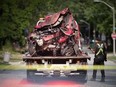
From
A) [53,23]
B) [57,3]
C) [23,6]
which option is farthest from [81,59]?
[57,3]

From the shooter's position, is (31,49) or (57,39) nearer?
(31,49)

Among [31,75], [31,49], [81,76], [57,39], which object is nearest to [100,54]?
[81,76]

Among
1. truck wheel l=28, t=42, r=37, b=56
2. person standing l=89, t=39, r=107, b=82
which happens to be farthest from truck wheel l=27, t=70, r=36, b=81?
person standing l=89, t=39, r=107, b=82

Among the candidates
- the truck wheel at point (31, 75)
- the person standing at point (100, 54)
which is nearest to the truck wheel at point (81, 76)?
the person standing at point (100, 54)

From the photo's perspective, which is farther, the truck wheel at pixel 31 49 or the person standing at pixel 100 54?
the person standing at pixel 100 54

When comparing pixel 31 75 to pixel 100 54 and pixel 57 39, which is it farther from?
pixel 100 54

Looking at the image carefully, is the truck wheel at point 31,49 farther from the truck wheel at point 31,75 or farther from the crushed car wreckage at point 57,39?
the truck wheel at point 31,75

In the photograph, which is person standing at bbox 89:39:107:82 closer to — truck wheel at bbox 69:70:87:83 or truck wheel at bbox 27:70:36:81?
truck wheel at bbox 69:70:87:83

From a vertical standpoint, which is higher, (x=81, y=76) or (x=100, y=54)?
(x=100, y=54)

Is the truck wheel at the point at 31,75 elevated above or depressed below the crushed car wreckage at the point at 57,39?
below

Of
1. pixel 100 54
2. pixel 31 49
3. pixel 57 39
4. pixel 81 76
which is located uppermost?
pixel 57 39

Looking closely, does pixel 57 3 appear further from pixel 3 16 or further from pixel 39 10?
pixel 3 16

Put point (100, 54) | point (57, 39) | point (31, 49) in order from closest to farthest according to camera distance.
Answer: point (31, 49) < point (57, 39) < point (100, 54)

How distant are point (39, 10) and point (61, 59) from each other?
40465 mm
